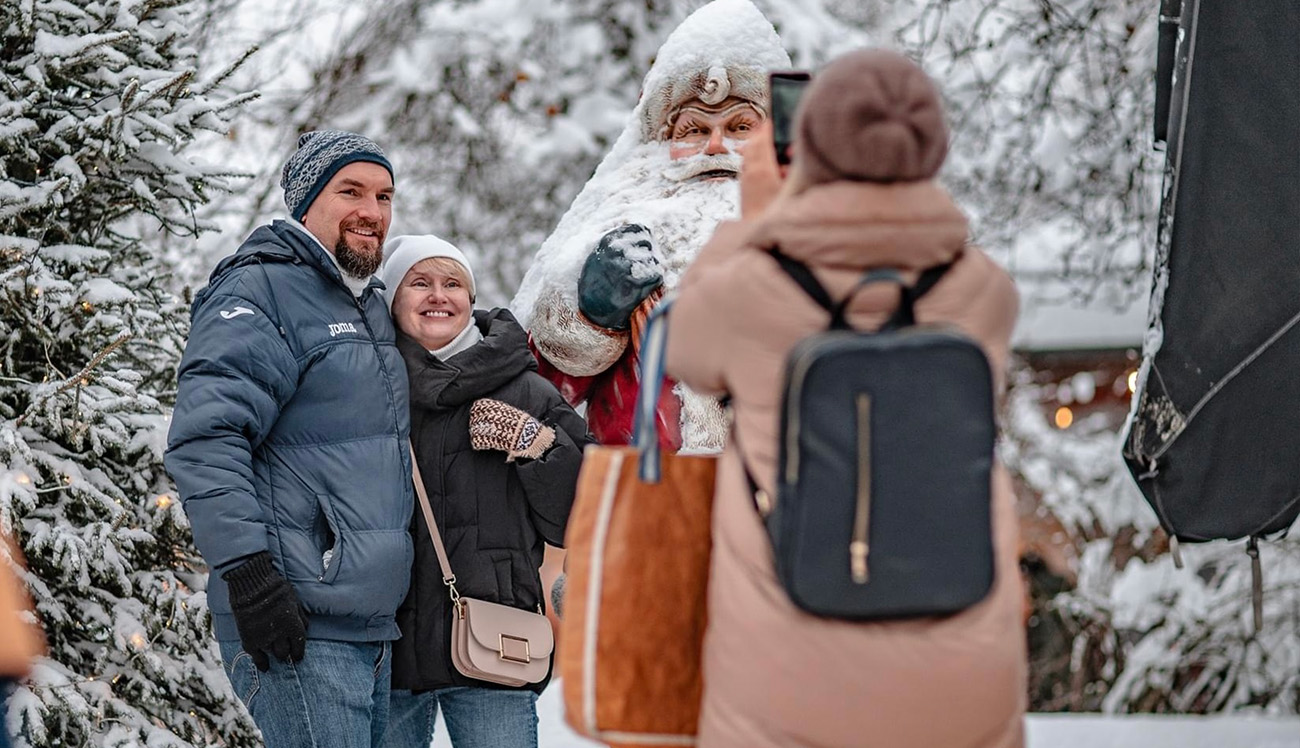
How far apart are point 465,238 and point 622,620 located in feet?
26.8

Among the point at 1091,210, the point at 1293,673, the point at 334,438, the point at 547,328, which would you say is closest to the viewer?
the point at 334,438

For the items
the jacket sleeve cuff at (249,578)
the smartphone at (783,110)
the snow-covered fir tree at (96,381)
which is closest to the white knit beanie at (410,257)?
the snow-covered fir tree at (96,381)

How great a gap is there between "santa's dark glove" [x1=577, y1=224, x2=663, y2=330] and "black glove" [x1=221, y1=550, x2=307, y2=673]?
1188 millimetres

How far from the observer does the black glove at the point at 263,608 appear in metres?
3.07

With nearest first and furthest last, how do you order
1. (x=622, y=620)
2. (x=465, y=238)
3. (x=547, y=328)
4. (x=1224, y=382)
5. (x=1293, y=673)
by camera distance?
1. (x=622, y=620)
2. (x=1224, y=382)
3. (x=547, y=328)
4. (x=1293, y=673)
5. (x=465, y=238)

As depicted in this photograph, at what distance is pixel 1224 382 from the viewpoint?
3.80 meters

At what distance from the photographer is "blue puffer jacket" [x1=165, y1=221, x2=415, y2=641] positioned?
3148mm

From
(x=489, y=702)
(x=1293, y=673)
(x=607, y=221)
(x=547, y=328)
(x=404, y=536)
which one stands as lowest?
(x=1293, y=673)

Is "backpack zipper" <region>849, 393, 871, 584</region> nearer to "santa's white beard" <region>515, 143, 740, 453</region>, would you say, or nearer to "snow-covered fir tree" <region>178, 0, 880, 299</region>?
"santa's white beard" <region>515, 143, 740, 453</region>

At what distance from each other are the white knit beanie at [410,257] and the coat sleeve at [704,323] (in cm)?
129

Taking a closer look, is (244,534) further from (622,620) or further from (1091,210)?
(1091,210)

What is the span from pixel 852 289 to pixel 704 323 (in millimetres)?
245

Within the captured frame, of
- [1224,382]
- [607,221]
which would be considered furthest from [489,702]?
[1224,382]

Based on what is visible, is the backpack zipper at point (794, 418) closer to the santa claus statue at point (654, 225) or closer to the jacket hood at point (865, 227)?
the jacket hood at point (865, 227)
